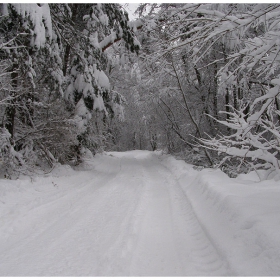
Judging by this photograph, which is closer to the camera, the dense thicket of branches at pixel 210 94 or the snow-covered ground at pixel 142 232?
the snow-covered ground at pixel 142 232

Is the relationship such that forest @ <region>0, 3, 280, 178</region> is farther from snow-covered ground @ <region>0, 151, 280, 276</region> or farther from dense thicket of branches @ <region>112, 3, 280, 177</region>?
snow-covered ground @ <region>0, 151, 280, 276</region>

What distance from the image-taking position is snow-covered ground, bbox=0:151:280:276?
2.76 m

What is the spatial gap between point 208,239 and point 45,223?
2.95m

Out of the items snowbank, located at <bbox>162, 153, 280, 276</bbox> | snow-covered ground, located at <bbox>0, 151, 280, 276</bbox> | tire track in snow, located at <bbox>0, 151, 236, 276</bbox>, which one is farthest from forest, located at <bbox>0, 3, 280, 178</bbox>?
tire track in snow, located at <bbox>0, 151, 236, 276</bbox>

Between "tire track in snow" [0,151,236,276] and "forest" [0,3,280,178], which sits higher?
"forest" [0,3,280,178]

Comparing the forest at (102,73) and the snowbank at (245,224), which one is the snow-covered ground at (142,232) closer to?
the snowbank at (245,224)

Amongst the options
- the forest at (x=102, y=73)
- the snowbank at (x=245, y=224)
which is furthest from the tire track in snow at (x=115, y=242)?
the forest at (x=102, y=73)

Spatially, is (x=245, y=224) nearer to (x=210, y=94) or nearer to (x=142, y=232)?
(x=142, y=232)

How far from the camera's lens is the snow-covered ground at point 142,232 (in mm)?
2758

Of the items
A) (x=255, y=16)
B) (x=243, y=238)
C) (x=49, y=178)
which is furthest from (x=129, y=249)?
(x=49, y=178)

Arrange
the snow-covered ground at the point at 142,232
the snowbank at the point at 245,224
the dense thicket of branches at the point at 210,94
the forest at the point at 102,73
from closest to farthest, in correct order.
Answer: the snowbank at the point at 245,224 → the snow-covered ground at the point at 142,232 → the forest at the point at 102,73 → the dense thicket of branches at the point at 210,94

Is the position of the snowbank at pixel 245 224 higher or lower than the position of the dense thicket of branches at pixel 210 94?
lower

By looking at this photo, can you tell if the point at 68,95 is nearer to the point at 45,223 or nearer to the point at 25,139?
the point at 25,139

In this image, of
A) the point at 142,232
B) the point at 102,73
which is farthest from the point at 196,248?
the point at 102,73
